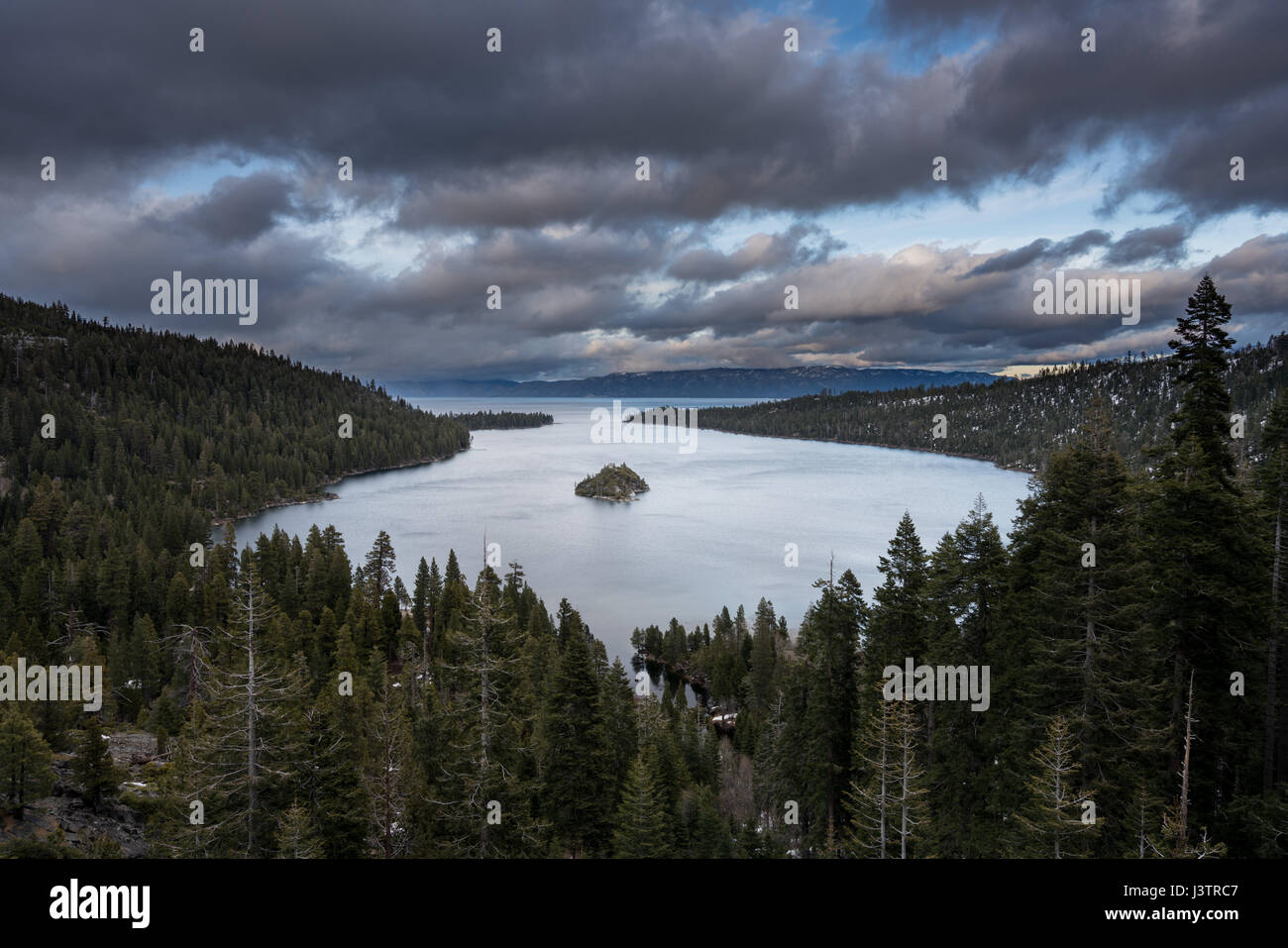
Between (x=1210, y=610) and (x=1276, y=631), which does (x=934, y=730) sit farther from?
(x=1276, y=631)

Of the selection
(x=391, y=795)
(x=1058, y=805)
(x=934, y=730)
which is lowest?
(x=391, y=795)

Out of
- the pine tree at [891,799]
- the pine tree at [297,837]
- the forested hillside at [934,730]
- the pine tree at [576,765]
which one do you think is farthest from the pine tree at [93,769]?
the pine tree at [891,799]

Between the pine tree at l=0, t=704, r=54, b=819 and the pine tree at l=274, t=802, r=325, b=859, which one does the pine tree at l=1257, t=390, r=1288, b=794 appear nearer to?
the pine tree at l=274, t=802, r=325, b=859

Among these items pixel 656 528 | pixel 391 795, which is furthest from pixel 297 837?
pixel 656 528

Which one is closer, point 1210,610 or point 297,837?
point 297,837

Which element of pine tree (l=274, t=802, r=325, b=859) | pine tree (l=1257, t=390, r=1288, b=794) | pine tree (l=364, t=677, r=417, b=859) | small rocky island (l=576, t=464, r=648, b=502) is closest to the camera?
pine tree (l=274, t=802, r=325, b=859)

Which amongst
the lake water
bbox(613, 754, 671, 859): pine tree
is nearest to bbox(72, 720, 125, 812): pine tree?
bbox(613, 754, 671, 859): pine tree
